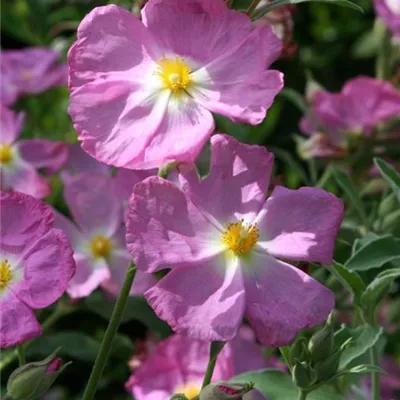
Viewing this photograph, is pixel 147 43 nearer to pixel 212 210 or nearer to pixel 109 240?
pixel 212 210

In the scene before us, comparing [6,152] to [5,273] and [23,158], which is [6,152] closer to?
[23,158]

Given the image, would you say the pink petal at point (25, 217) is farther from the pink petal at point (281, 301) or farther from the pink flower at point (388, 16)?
the pink flower at point (388, 16)

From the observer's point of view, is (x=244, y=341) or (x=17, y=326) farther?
(x=244, y=341)

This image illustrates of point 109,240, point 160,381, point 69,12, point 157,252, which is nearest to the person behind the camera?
point 157,252

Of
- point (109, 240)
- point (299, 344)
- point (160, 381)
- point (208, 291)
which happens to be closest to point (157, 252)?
point (208, 291)

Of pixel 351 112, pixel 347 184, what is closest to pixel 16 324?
pixel 347 184

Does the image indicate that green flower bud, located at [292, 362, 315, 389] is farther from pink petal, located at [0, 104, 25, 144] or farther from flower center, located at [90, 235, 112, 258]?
pink petal, located at [0, 104, 25, 144]

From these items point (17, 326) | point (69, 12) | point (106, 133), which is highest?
point (106, 133)
